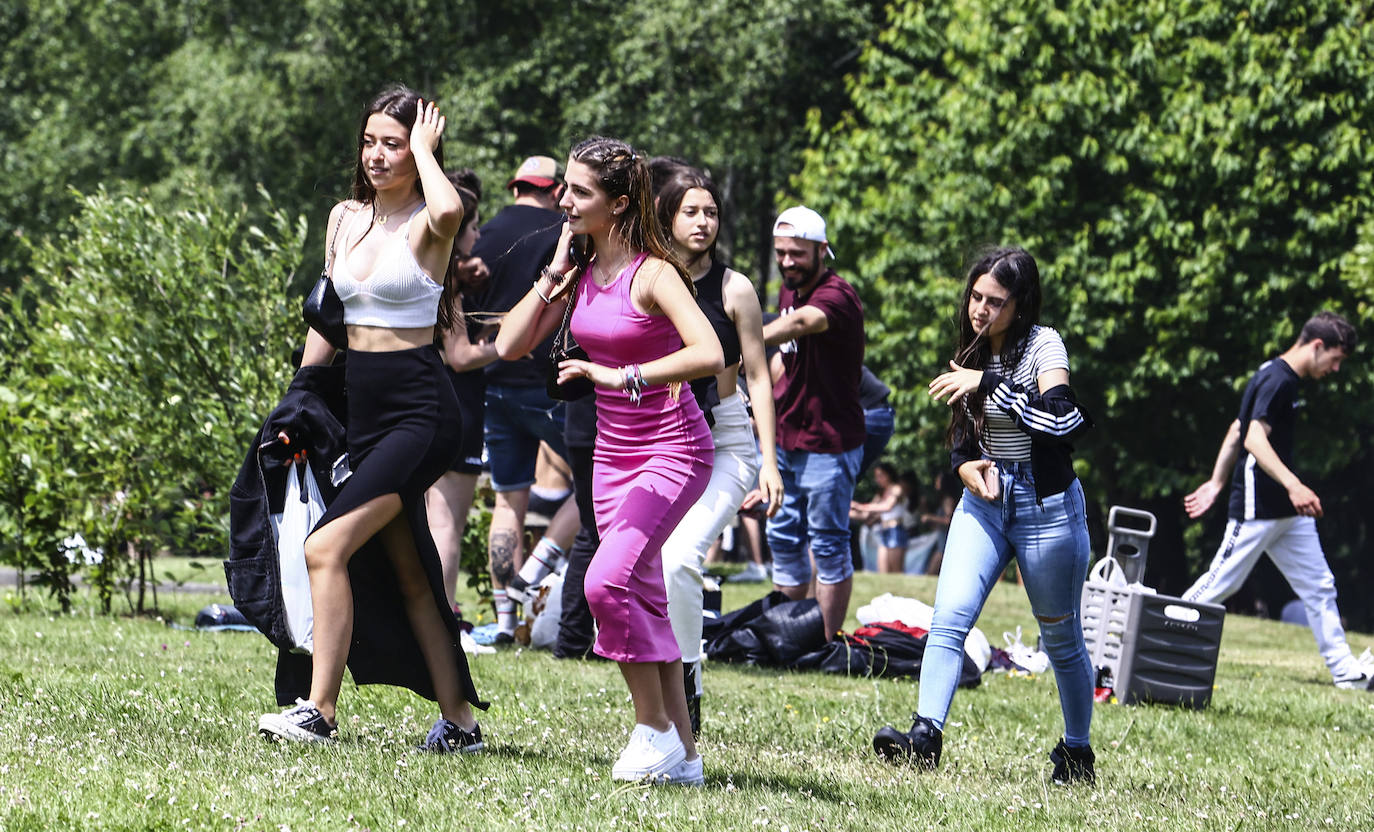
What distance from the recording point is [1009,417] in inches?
208

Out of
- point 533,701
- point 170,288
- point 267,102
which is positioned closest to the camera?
point 533,701

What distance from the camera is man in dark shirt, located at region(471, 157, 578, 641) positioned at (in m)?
7.89

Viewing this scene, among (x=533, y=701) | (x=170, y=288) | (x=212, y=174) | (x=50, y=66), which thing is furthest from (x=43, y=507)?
(x=50, y=66)

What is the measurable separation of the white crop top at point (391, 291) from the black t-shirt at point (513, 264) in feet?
8.73

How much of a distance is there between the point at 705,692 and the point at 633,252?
2978 millimetres

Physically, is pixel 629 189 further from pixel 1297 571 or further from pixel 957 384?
pixel 1297 571

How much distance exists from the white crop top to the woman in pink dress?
1.06 ft

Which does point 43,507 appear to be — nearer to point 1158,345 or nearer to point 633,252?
point 633,252

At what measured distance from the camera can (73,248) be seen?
9.23 m

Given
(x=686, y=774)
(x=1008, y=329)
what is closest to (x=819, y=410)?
(x=1008, y=329)

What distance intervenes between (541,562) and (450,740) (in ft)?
11.9

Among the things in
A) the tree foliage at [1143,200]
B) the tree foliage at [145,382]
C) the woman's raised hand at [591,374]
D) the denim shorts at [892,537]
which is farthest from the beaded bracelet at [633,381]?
the tree foliage at [1143,200]

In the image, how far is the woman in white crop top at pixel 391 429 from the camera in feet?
15.5

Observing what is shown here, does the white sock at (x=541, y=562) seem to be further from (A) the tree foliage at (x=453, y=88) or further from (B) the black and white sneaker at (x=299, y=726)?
(A) the tree foliage at (x=453, y=88)
